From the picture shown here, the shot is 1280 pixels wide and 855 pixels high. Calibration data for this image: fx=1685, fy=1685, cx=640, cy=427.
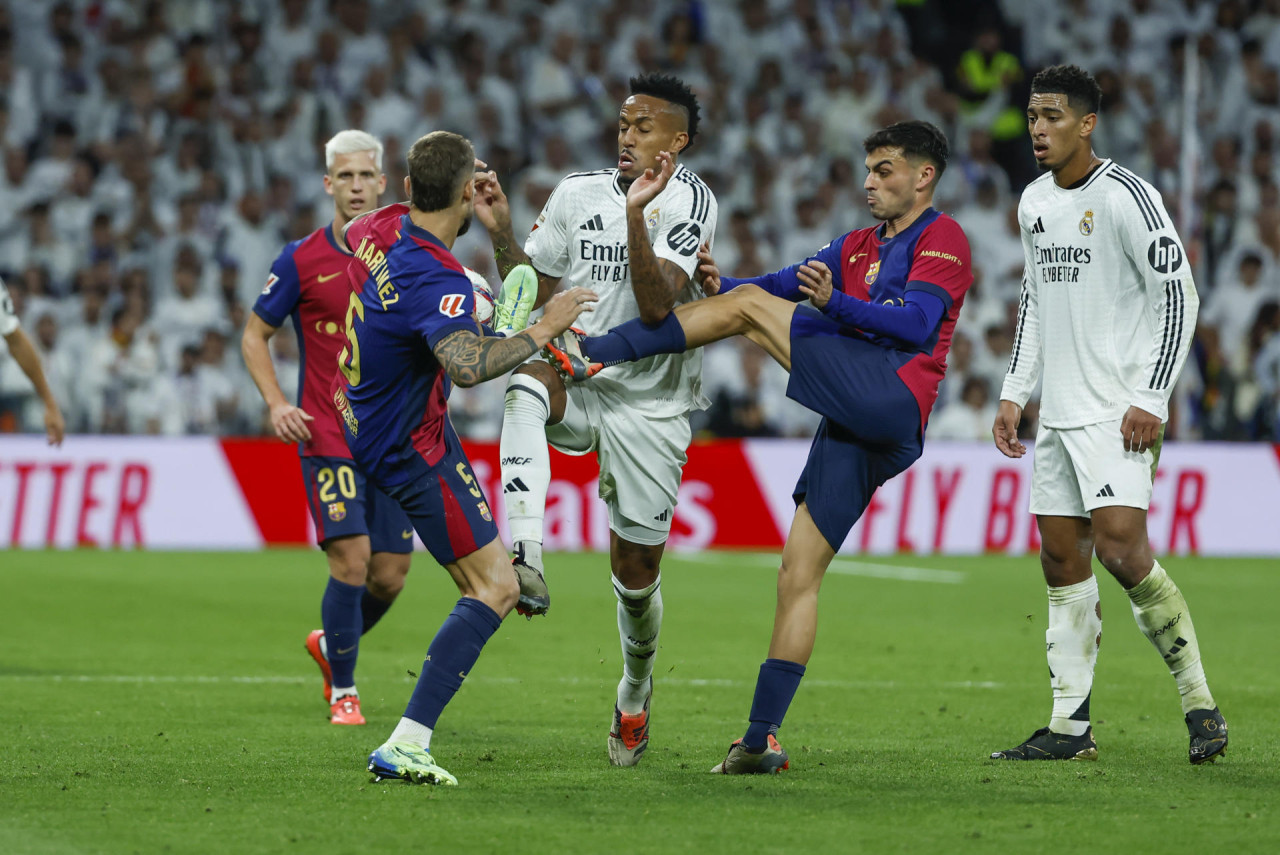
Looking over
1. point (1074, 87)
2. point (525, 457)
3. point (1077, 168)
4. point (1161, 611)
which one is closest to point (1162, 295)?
point (1077, 168)

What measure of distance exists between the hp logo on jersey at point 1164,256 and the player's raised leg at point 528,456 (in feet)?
7.74

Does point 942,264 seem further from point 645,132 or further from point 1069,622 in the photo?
point 1069,622

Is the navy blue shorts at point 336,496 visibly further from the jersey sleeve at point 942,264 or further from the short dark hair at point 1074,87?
the short dark hair at point 1074,87

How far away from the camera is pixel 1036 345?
23.0ft

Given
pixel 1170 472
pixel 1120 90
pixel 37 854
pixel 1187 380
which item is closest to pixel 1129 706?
pixel 37 854

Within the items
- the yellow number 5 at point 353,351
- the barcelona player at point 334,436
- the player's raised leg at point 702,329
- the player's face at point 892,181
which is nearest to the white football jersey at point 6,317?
the barcelona player at point 334,436

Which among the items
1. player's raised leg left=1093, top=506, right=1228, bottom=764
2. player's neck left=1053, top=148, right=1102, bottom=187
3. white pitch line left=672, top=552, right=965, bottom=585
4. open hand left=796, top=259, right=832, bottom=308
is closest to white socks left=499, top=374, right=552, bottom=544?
open hand left=796, top=259, right=832, bottom=308

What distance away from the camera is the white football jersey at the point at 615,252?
686 centimetres

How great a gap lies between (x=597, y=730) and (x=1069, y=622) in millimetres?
2088

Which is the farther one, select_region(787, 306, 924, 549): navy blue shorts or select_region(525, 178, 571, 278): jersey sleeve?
select_region(525, 178, 571, 278): jersey sleeve

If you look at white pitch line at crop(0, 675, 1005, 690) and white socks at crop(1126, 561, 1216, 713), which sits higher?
white socks at crop(1126, 561, 1216, 713)

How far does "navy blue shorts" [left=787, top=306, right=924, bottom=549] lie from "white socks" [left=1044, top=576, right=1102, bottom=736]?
939 mm

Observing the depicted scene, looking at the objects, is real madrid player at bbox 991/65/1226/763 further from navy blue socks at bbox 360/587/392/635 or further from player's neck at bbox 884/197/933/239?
navy blue socks at bbox 360/587/392/635

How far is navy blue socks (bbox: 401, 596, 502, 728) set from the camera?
5.79 meters
